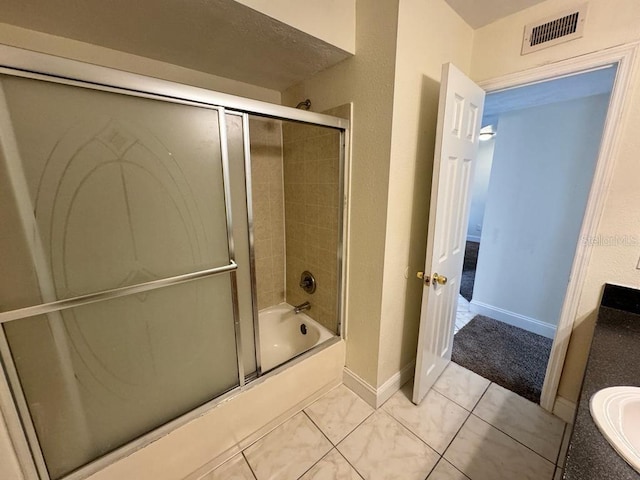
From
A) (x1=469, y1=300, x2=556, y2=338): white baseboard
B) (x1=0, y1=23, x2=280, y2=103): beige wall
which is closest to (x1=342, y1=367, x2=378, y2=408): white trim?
(x1=469, y1=300, x2=556, y2=338): white baseboard

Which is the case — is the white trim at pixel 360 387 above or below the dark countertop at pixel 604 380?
below

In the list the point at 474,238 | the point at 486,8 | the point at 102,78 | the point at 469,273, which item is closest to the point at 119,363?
the point at 102,78

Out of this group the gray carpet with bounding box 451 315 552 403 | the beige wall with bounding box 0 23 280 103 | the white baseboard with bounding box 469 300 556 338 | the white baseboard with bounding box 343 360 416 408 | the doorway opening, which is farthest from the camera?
the white baseboard with bounding box 469 300 556 338

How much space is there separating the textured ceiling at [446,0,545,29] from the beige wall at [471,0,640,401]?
0.14ft

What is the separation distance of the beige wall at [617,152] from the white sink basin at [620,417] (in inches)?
31.7

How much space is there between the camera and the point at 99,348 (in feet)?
3.14

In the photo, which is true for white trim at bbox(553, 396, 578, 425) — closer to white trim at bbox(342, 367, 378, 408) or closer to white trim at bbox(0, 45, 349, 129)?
white trim at bbox(342, 367, 378, 408)

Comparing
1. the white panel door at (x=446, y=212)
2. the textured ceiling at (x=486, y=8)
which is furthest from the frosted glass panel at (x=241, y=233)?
the textured ceiling at (x=486, y=8)

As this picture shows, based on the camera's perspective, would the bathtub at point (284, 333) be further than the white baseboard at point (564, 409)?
Yes

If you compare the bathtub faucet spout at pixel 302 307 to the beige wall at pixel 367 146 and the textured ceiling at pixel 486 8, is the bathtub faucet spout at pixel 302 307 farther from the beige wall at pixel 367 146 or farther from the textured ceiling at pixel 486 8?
the textured ceiling at pixel 486 8

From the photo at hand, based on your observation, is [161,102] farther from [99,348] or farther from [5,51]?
[99,348]

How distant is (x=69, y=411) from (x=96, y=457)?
→ 0.24 meters

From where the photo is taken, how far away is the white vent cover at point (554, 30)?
1233 millimetres

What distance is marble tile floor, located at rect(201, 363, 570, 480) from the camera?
126 centimetres
